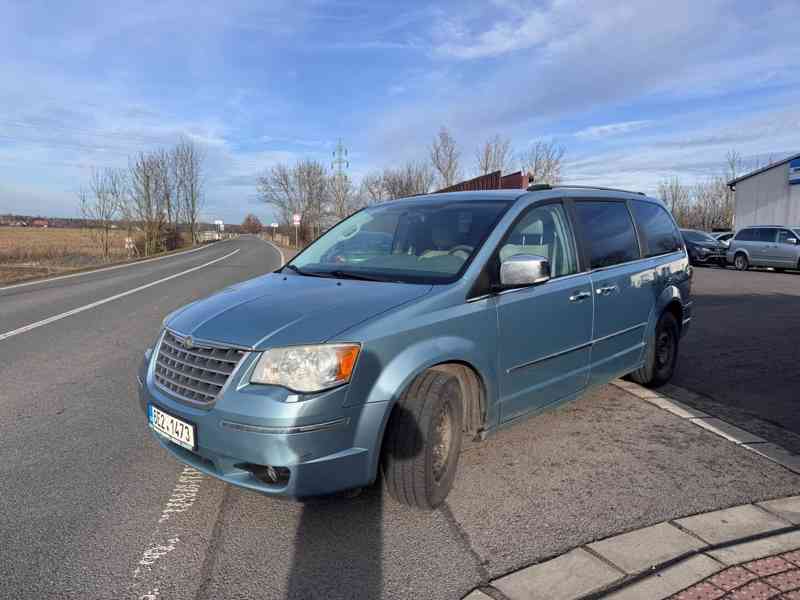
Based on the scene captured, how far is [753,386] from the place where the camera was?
5598 millimetres

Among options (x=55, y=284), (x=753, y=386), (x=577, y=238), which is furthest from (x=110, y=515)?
(x=55, y=284)

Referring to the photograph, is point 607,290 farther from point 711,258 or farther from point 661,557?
point 711,258

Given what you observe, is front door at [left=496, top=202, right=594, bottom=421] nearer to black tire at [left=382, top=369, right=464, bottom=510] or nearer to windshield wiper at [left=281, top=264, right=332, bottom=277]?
black tire at [left=382, top=369, right=464, bottom=510]

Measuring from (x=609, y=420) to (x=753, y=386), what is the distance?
6.79 ft

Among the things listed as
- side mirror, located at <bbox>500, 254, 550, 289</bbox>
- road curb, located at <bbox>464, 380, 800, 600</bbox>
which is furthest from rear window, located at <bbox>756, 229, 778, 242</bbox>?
side mirror, located at <bbox>500, 254, 550, 289</bbox>

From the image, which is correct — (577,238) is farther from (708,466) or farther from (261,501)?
(261,501)

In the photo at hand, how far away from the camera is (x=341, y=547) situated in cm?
277

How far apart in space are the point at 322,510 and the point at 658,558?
1.72 meters

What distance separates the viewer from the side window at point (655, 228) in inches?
204

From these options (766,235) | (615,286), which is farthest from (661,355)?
(766,235)

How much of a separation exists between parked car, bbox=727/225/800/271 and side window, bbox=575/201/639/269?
19395mm

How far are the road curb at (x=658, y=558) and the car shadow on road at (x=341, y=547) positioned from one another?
19.6 inches

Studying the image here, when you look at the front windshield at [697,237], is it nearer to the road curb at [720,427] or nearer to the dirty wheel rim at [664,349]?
the dirty wheel rim at [664,349]

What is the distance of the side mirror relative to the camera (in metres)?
3.31
